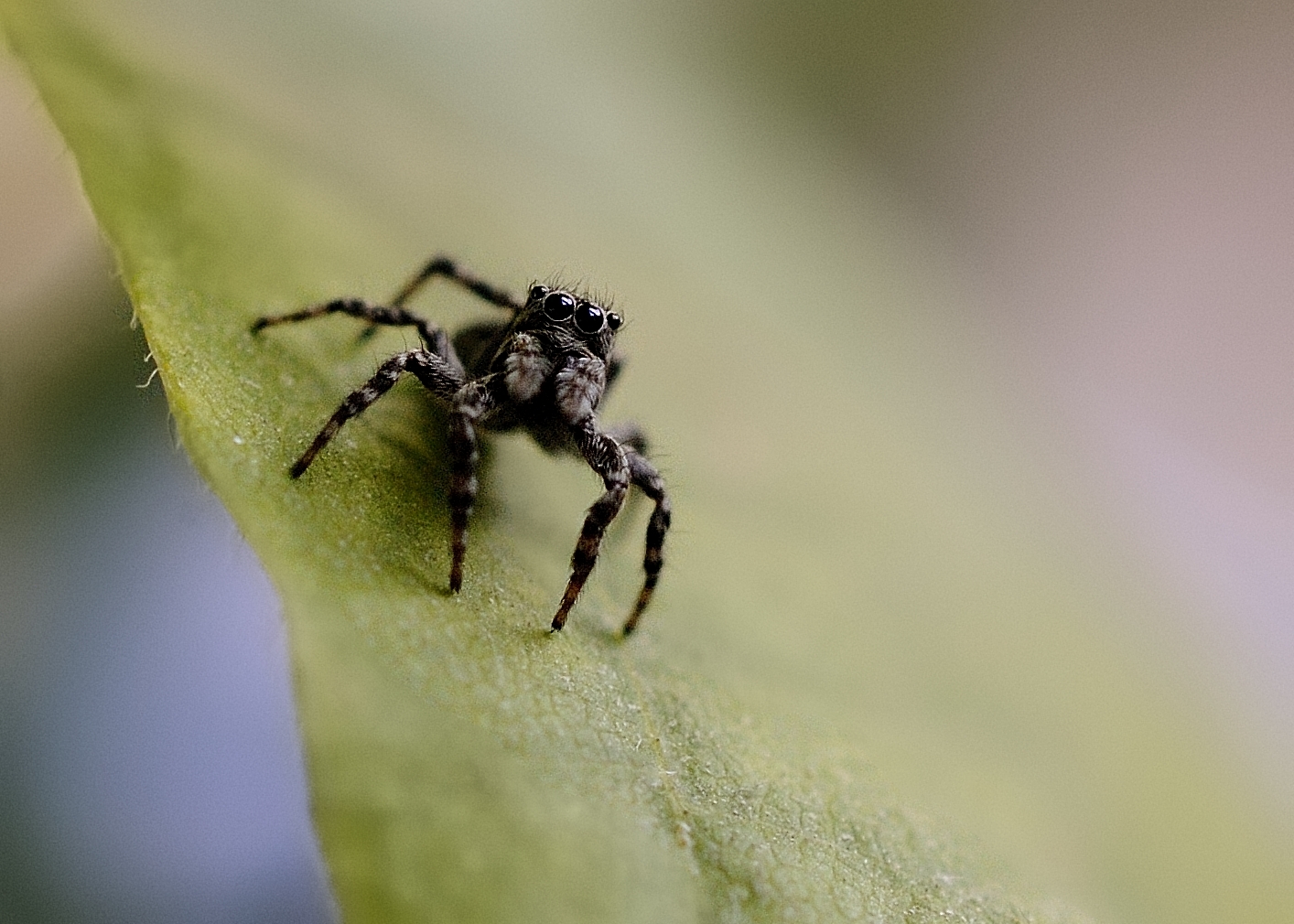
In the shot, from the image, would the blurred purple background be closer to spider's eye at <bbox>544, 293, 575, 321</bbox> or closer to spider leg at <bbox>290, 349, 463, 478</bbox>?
spider leg at <bbox>290, 349, 463, 478</bbox>

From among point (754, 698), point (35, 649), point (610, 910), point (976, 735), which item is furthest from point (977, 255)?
point (610, 910)

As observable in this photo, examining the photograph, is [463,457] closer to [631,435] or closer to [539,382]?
[539,382]

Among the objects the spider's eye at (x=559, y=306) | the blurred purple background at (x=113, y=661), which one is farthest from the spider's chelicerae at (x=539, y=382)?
the blurred purple background at (x=113, y=661)

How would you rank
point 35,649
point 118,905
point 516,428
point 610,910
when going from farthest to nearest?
point 516,428
point 35,649
point 118,905
point 610,910

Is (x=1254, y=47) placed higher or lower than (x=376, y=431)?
higher

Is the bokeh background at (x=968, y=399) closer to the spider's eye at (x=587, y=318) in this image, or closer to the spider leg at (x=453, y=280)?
the spider leg at (x=453, y=280)

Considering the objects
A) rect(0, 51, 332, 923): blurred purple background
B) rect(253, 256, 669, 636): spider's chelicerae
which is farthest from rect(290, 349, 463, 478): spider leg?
rect(0, 51, 332, 923): blurred purple background

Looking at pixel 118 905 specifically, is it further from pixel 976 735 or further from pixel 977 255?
pixel 977 255

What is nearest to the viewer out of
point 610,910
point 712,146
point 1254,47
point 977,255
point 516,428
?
point 610,910
